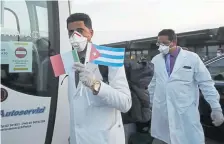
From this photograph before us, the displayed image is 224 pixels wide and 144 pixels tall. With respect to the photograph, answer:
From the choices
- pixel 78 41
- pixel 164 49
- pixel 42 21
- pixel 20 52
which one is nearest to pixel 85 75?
pixel 78 41

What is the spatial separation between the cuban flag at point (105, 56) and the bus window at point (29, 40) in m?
0.64

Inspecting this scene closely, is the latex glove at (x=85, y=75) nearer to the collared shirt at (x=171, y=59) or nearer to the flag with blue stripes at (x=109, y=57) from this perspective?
the flag with blue stripes at (x=109, y=57)

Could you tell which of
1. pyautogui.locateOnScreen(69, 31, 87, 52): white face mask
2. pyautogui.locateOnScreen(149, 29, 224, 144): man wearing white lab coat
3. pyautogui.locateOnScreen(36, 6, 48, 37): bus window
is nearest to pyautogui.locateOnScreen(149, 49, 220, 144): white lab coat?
pyautogui.locateOnScreen(149, 29, 224, 144): man wearing white lab coat

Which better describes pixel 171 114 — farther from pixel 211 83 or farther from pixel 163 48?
pixel 163 48

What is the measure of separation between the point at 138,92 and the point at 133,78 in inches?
4.6

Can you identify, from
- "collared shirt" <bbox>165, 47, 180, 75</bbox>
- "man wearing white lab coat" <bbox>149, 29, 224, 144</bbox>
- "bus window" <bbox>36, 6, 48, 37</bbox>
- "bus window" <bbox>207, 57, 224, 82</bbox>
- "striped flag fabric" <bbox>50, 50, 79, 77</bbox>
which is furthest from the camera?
"bus window" <bbox>207, 57, 224, 82</bbox>

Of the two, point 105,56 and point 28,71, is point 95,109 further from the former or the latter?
point 28,71

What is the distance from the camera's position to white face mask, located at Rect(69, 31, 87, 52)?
6.03 feet

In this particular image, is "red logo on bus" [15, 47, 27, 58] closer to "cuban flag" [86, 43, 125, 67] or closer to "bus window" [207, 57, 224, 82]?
"cuban flag" [86, 43, 125, 67]

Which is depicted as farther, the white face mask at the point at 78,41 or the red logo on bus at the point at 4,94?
the red logo on bus at the point at 4,94

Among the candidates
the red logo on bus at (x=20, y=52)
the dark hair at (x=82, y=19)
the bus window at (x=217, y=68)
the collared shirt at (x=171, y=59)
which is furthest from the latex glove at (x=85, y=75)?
the bus window at (x=217, y=68)

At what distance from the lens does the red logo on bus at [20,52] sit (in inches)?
83.5

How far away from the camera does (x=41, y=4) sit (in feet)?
7.67

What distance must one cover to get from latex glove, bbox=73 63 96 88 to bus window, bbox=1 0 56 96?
0.63 m
